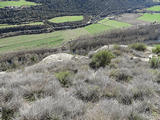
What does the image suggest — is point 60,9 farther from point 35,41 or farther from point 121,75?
point 121,75

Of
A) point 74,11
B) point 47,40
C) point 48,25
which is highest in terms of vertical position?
point 74,11

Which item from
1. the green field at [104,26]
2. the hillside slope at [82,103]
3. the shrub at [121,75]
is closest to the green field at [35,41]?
the green field at [104,26]

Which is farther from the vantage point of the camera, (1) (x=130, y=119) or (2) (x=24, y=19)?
(2) (x=24, y=19)

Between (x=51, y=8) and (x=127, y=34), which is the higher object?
(x=51, y=8)

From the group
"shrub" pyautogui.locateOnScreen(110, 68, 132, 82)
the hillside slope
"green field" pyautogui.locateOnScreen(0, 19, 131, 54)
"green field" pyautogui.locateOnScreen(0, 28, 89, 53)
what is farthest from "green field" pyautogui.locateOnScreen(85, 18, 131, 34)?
the hillside slope

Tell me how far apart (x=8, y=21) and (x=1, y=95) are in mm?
51163

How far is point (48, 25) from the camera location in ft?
176

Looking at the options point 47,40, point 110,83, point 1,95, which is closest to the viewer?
point 1,95

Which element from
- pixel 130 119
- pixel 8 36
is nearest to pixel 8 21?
pixel 8 36

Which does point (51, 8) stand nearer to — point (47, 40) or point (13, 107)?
point (47, 40)

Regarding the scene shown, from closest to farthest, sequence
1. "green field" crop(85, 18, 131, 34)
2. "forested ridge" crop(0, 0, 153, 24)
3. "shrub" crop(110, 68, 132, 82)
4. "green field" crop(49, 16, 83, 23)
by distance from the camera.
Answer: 1. "shrub" crop(110, 68, 132, 82)
2. "forested ridge" crop(0, 0, 153, 24)
3. "green field" crop(85, 18, 131, 34)
4. "green field" crop(49, 16, 83, 23)

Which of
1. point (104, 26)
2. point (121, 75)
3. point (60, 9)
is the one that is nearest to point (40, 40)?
point (104, 26)

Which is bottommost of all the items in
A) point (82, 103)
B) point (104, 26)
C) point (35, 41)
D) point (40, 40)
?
point (35, 41)

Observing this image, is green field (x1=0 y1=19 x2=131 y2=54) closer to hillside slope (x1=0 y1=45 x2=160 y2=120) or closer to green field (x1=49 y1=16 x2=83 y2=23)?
green field (x1=49 y1=16 x2=83 y2=23)
